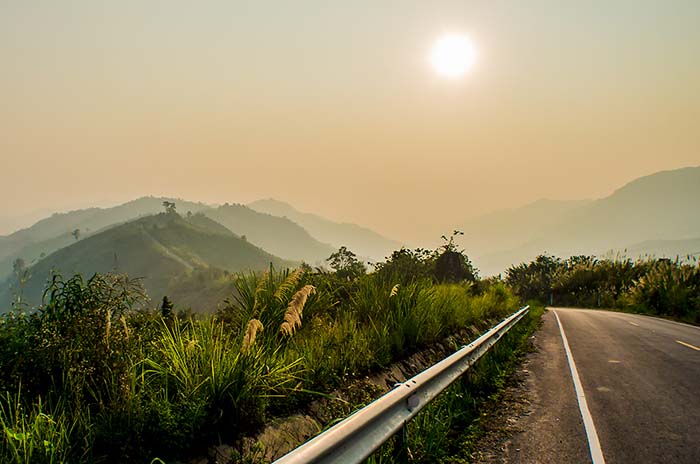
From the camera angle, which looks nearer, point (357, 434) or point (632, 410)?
point (357, 434)

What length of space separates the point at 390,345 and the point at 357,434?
3.53 meters

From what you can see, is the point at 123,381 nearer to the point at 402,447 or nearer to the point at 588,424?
the point at 402,447

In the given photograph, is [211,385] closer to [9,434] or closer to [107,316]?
[107,316]

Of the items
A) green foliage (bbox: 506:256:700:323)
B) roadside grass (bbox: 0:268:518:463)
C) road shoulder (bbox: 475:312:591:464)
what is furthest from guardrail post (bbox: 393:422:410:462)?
green foliage (bbox: 506:256:700:323)

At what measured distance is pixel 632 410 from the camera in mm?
6410

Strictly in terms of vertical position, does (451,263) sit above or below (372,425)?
above

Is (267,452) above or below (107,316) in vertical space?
below

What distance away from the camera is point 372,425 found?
144 inches

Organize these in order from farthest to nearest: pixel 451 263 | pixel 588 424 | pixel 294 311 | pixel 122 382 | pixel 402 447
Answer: pixel 451 263 < pixel 588 424 < pixel 294 311 < pixel 402 447 < pixel 122 382

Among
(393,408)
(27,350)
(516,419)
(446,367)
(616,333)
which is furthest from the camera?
(616,333)

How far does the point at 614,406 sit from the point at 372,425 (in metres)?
4.80

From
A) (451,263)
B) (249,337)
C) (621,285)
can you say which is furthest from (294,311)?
(621,285)

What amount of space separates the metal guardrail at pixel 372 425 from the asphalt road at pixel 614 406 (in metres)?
1.08

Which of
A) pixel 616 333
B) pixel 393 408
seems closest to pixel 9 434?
pixel 393 408
